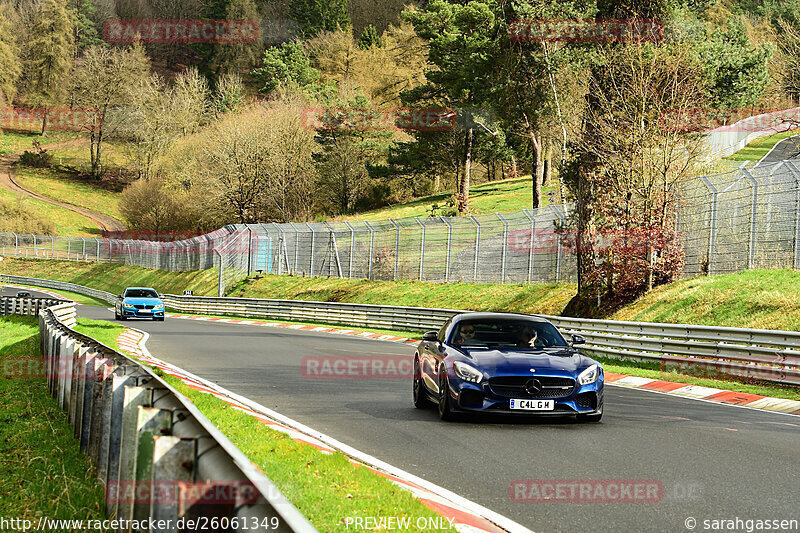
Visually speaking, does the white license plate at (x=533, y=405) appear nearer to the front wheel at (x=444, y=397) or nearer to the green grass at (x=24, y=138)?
the front wheel at (x=444, y=397)

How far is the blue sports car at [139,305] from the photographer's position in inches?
1560

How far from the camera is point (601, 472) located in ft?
25.9

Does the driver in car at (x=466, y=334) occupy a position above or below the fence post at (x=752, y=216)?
below

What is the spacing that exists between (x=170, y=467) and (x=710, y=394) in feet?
42.9

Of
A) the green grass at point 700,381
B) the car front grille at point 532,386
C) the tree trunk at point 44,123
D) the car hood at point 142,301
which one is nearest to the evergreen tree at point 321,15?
the tree trunk at point 44,123

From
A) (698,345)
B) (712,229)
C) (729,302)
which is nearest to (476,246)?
(712,229)

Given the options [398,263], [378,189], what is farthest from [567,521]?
[378,189]

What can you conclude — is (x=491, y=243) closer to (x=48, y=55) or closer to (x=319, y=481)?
(x=319, y=481)

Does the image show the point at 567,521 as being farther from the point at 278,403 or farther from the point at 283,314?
the point at 283,314

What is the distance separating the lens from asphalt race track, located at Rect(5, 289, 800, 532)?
659 cm

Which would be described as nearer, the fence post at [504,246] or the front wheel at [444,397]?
the front wheel at [444,397]

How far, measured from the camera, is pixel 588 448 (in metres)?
9.26

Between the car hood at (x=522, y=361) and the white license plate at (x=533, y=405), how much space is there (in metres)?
0.34

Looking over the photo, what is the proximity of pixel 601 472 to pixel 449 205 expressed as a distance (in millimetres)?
51532
